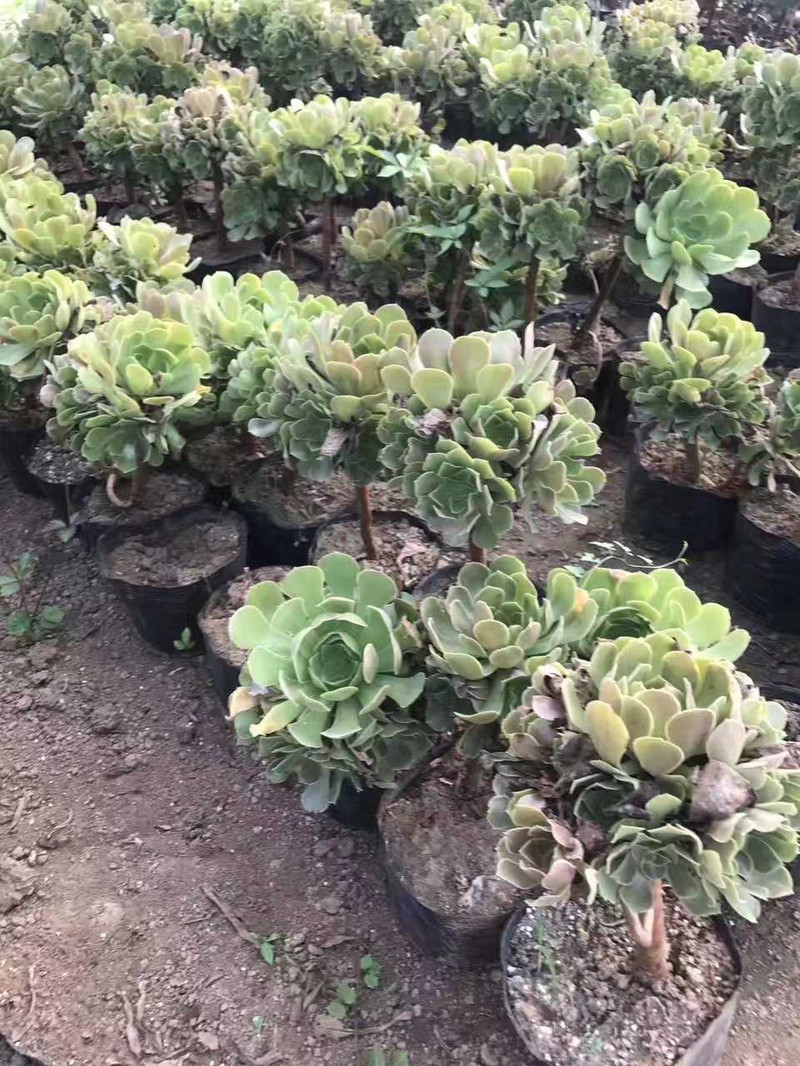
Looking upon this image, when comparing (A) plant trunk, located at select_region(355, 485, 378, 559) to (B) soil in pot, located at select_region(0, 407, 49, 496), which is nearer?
(A) plant trunk, located at select_region(355, 485, 378, 559)

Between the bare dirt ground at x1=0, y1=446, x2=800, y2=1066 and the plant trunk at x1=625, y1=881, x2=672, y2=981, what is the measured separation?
1.01 feet

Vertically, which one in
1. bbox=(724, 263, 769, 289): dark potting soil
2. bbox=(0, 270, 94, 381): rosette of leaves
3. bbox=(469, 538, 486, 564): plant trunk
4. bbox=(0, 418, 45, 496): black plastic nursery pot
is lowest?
bbox=(0, 418, 45, 496): black plastic nursery pot

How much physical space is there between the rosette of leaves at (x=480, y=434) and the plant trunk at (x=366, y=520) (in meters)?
0.44

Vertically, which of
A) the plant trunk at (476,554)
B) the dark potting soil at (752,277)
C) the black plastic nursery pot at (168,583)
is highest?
the dark potting soil at (752,277)

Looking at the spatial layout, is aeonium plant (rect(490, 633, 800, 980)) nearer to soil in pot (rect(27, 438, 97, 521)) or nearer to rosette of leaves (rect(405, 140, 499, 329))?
rosette of leaves (rect(405, 140, 499, 329))

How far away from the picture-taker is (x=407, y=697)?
4.17ft

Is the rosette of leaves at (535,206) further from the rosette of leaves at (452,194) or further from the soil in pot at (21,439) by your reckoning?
the soil in pot at (21,439)

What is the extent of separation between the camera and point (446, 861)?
151 cm

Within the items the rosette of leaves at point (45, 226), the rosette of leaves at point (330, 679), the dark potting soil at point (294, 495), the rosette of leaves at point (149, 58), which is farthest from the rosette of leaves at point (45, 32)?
the rosette of leaves at point (330, 679)

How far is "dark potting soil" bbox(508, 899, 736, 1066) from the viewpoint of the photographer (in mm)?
1271

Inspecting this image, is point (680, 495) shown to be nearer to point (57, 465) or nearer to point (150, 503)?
point (150, 503)

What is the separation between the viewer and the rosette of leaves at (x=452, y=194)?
6.89 ft

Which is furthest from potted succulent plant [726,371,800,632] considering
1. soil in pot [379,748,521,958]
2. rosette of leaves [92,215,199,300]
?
rosette of leaves [92,215,199,300]

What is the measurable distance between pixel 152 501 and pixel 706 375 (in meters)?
1.37
